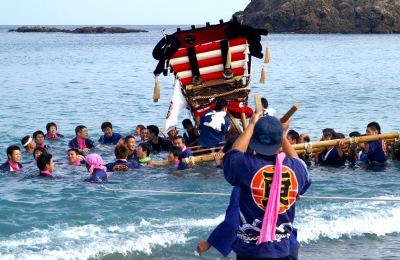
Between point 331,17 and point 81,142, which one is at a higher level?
point 331,17

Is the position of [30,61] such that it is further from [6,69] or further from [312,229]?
[312,229]

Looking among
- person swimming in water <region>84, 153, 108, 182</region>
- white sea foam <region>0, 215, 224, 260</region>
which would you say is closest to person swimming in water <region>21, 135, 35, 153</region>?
person swimming in water <region>84, 153, 108, 182</region>

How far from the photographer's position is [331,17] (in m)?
102

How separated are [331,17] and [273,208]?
101 m

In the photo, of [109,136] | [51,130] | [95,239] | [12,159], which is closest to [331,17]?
[51,130]

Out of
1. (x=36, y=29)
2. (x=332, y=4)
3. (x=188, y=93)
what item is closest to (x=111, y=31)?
(x=36, y=29)

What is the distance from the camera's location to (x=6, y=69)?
44.0 metres

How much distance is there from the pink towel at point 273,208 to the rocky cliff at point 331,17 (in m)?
93.3

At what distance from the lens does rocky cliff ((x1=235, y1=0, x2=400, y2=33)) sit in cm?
9519

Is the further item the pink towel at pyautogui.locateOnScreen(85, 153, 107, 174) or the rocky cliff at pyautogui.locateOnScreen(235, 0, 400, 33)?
the rocky cliff at pyautogui.locateOnScreen(235, 0, 400, 33)

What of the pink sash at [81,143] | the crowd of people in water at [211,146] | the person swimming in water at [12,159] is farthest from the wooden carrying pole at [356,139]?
the pink sash at [81,143]

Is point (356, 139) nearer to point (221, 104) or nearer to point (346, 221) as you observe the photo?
point (221, 104)

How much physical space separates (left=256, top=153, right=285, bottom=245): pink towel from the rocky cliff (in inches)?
3675

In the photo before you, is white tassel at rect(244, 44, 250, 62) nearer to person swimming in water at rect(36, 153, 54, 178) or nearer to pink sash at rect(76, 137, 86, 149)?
person swimming in water at rect(36, 153, 54, 178)
